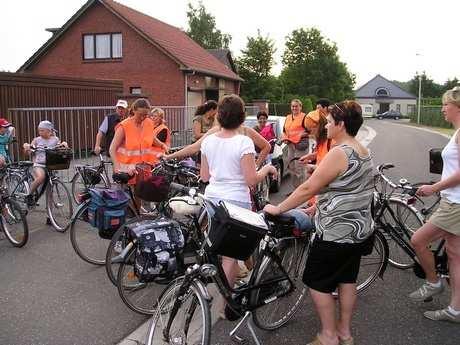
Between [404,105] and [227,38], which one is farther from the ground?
[227,38]

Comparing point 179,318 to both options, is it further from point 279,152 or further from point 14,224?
point 279,152

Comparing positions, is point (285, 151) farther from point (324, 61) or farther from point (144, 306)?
point (324, 61)

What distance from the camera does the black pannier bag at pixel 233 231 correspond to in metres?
2.88

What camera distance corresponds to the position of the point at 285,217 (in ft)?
10.9

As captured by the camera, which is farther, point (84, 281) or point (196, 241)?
point (84, 281)

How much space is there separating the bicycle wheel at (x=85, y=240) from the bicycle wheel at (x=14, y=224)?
894mm

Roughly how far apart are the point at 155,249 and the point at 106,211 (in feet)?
4.63

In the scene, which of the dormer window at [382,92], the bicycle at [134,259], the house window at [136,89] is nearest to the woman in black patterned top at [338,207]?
the bicycle at [134,259]

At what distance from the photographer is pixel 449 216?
12.5 feet

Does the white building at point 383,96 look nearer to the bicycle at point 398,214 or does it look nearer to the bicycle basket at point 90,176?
the bicycle basket at point 90,176

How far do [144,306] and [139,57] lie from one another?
82.7 feet

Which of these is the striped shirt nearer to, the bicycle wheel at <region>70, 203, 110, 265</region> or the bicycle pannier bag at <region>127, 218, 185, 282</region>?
the bicycle pannier bag at <region>127, 218, 185, 282</region>

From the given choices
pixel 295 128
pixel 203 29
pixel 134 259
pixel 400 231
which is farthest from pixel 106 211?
pixel 203 29

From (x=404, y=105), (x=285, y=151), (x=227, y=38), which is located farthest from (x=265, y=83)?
(x=404, y=105)
